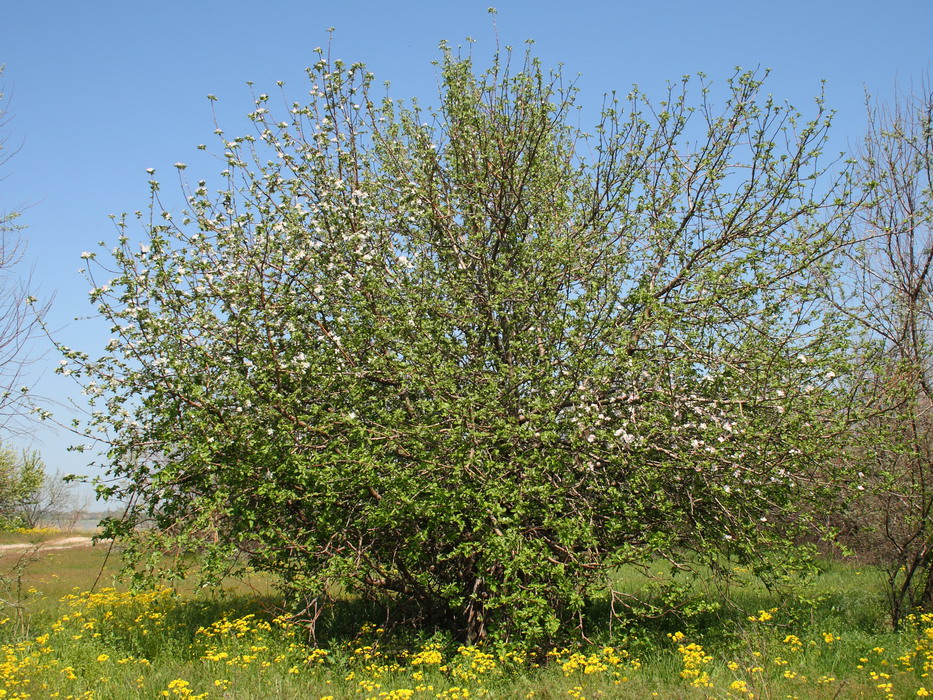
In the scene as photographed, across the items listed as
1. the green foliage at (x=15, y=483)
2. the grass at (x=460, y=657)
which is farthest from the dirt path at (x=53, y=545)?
the grass at (x=460, y=657)

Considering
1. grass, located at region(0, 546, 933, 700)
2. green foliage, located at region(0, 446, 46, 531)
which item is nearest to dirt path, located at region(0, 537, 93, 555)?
green foliage, located at region(0, 446, 46, 531)

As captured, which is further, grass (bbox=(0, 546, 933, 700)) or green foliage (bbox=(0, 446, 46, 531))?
green foliage (bbox=(0, 446, 46, 531))

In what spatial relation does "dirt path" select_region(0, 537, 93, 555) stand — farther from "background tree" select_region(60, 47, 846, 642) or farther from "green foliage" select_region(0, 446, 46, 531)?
"background tree" select_region(60, 47, 846, 642)

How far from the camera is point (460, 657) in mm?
6789

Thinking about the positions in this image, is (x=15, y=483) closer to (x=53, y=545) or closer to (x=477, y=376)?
(x=53, y=545)

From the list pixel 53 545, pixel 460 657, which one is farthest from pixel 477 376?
pixel 53 545

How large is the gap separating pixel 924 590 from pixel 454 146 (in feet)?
25.9

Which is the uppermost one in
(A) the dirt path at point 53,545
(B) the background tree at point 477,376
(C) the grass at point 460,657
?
(B) the background tree at point 477,376

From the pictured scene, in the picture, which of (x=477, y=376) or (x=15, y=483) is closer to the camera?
(x=477, y=376)

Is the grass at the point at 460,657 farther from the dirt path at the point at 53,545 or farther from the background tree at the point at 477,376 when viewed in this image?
the dirt path at the point at 53,545

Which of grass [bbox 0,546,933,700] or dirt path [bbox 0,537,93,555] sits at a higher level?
grass [bbox 0,546,933,700]

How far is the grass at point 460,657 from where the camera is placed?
580cm

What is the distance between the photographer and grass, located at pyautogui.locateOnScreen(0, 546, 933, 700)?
5.80 metres

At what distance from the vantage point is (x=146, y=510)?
7754 millimetres
